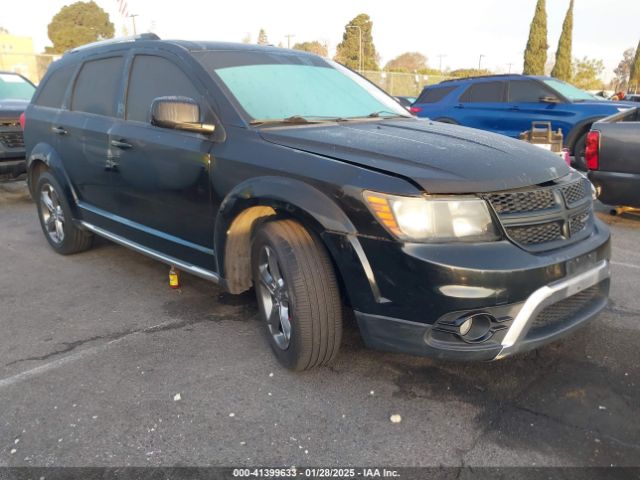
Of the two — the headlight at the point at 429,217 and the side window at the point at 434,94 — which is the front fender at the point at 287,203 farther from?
the side window at the point at 434,94

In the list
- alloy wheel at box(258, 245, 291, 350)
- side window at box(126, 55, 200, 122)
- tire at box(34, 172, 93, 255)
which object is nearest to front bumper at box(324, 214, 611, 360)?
alloy wheel at box(258, 245, 291, 350)

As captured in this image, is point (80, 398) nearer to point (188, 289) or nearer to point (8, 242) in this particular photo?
point (188, 289)

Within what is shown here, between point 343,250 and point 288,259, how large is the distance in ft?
1.04

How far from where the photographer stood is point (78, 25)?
6600 cm

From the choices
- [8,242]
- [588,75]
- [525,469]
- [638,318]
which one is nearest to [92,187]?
[8,242]

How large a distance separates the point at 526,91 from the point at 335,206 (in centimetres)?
902

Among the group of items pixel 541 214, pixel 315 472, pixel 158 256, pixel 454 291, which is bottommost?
pixel 315 472

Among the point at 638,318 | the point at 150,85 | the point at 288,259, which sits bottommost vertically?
the point at 638,318

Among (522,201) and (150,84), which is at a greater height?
(150,84)

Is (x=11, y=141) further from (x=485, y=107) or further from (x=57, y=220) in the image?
(x=485, y=107)

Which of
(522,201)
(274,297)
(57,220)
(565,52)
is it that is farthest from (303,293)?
(565,52)

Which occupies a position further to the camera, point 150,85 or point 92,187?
point 92,187

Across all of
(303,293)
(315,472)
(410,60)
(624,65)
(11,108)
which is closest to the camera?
(315,472)

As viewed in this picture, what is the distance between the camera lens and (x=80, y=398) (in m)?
2.76
